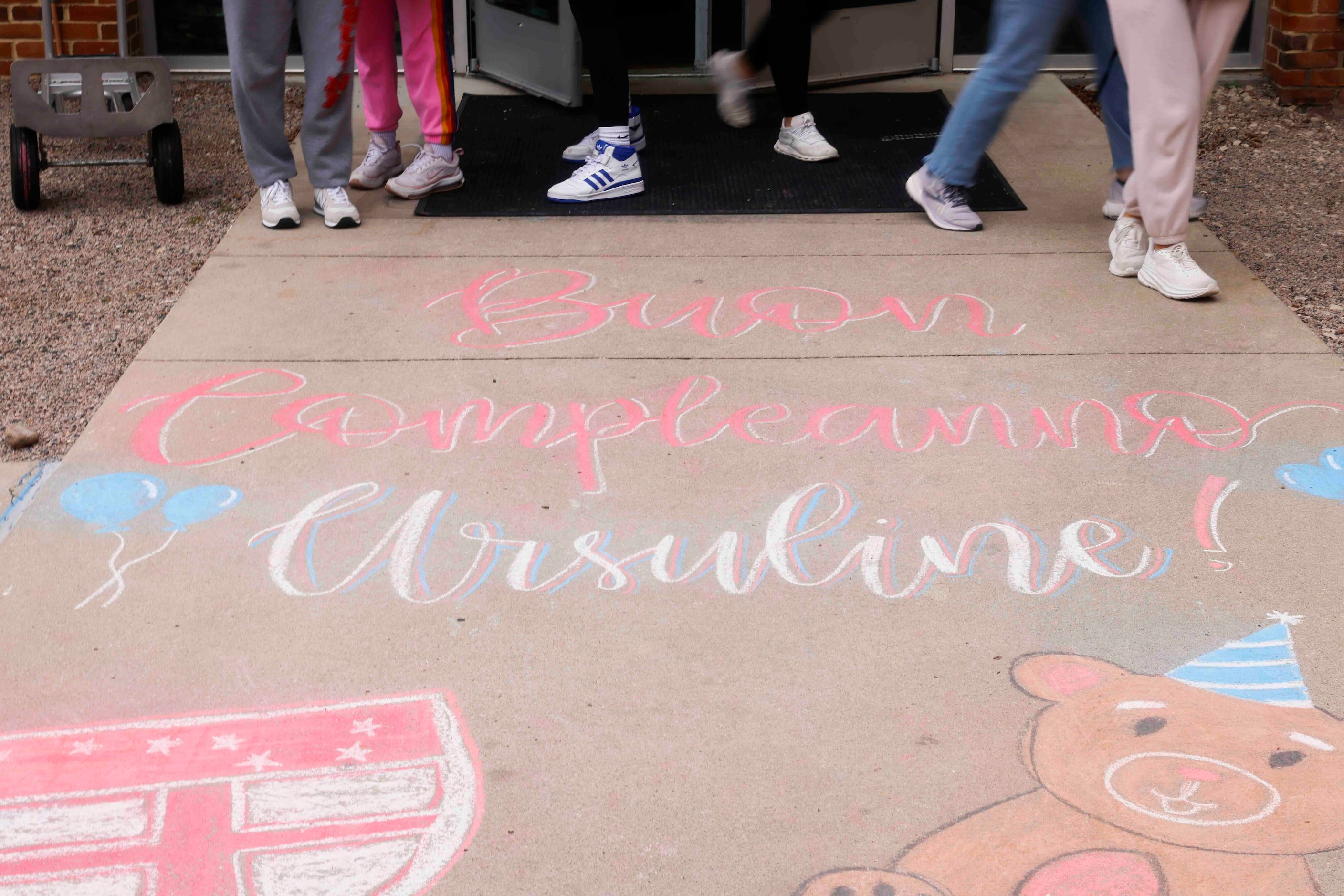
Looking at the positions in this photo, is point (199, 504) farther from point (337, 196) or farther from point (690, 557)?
point (337, 196)

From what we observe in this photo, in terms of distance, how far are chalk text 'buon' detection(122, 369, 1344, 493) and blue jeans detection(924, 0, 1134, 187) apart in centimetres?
121

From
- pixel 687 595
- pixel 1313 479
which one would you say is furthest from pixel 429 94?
pixel 1313 479

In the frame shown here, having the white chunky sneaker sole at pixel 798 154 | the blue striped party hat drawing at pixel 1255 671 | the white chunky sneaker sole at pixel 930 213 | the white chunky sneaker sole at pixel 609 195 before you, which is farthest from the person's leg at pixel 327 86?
the blue striped party hat drawing at pixel 1255 671

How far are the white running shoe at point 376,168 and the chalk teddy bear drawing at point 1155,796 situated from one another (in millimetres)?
3039

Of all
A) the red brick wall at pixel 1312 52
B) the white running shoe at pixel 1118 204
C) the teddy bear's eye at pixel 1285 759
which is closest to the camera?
the teddy bear's eye at pixel 1285 759

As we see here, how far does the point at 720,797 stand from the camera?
189 centimetres

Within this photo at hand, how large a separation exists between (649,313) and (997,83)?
1287 millimetres

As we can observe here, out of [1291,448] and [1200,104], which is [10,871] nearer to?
[1291,448]

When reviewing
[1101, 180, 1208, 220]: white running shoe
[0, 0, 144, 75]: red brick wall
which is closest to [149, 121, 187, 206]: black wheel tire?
[0, 0, 144, 75]: red brick wall

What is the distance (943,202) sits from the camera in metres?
4.07

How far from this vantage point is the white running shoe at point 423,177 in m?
4.27

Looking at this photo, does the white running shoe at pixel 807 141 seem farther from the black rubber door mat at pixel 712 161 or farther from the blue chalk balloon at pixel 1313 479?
the blue chalk balloon at pixel 1313 479

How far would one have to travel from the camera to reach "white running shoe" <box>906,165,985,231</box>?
4.03 metres

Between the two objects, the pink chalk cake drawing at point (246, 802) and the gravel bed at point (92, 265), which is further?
the gravel bed at point (92, 265)
